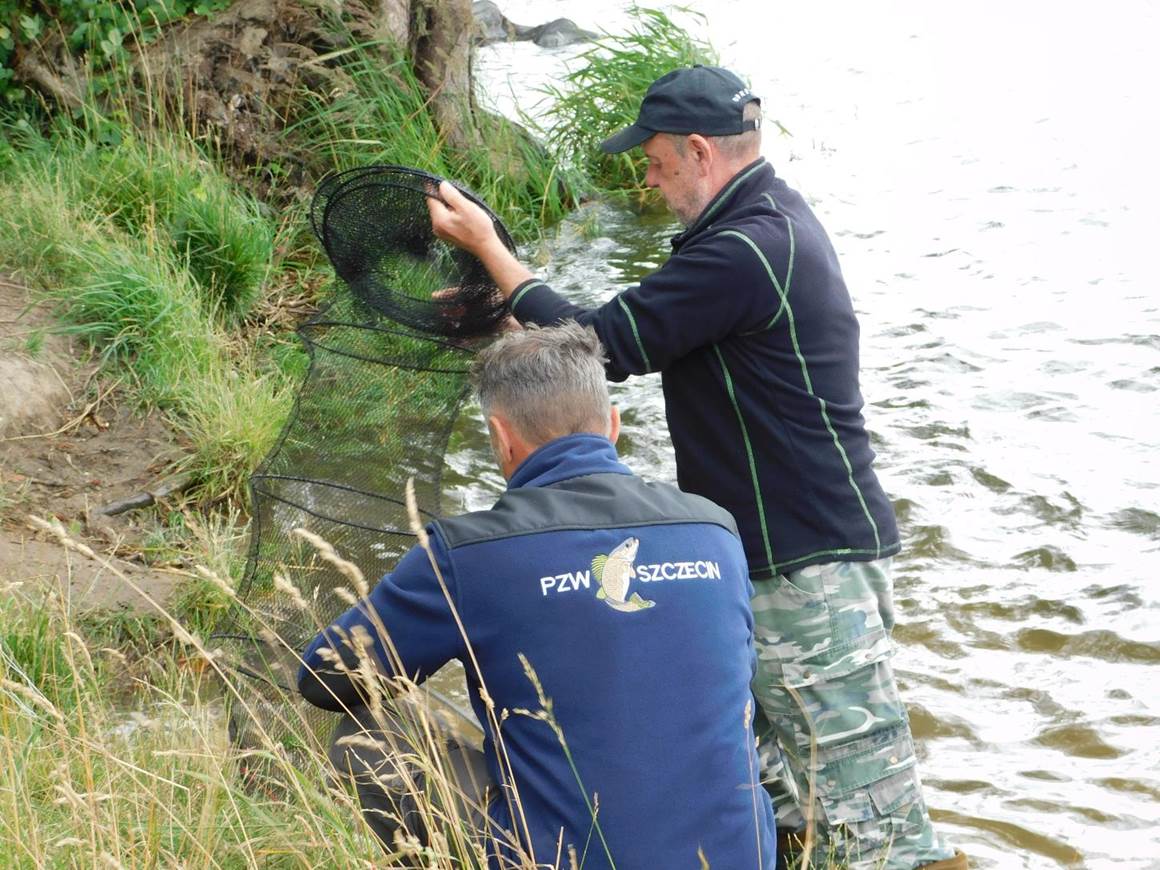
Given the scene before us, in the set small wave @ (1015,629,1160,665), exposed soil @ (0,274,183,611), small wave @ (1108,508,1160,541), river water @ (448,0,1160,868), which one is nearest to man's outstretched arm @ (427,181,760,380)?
river water @ (448,0,1160,868)

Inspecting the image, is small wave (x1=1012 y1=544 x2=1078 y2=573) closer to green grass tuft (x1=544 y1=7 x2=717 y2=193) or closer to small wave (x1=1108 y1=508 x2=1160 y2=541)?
small wave (x1=1108 y1=508 x2=1160 y2=541)

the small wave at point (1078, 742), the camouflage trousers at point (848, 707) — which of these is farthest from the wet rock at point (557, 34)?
the camouflage trousers at point (848, 707)

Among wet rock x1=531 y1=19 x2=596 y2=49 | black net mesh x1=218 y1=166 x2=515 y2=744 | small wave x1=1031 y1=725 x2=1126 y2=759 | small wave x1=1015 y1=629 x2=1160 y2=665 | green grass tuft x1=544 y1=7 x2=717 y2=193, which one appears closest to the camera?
black net mesh x1=218 y1=166 x2=515 y2=744

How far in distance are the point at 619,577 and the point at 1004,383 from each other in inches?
215

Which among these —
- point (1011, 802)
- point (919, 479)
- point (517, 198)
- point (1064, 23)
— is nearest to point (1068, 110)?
point (1064, 23)

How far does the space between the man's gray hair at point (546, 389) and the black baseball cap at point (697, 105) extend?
93cm

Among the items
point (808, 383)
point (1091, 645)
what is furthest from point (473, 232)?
point (1091, 645)

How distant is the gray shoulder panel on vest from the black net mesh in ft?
3.94

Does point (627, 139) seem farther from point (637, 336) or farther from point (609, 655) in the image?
point (609, 655)

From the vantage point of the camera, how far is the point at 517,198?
10.1 metres

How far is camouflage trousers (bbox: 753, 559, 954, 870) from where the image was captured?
3.69 metres

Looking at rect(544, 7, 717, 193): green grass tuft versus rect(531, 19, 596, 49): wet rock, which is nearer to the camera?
rect(544, 7, 717, 193): green grass tuft

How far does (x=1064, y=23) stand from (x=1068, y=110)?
352 centimetres

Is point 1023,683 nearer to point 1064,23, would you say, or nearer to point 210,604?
point 210,604
